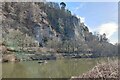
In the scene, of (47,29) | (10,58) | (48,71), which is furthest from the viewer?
(47,29)

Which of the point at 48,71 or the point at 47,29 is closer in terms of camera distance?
the point at 48,71

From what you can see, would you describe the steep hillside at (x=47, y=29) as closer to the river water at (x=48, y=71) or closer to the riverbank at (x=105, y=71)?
the river water at (x=48, y=71)

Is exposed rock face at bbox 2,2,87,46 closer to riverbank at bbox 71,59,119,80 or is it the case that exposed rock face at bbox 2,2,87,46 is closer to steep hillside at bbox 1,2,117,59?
Result: steep hillside at bbox 1,2,117,59

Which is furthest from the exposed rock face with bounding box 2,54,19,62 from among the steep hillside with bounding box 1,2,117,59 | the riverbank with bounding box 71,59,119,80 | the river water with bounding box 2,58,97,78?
the riverbank with bounding box 71,59,119,80

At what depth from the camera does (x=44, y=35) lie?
129ft

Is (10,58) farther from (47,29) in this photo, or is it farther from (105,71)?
(105,71)

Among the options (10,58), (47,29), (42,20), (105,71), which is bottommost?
(10,58)

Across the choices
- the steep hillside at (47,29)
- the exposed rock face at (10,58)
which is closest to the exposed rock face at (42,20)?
the steep hillside at (47,29)

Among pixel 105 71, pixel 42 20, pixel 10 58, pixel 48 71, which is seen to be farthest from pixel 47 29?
pixel 105 71

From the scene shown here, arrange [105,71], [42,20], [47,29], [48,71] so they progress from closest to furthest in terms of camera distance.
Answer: [105,71] < [48,71] < [47,29] < [42,20]

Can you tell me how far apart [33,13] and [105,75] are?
142 feet

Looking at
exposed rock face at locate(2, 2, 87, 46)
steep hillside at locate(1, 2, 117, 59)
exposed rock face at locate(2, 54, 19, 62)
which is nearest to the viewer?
exposed rock face at locate(2, 54, 19, 62)

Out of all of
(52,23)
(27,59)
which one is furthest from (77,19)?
(27,59)

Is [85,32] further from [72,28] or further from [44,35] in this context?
[44,35]
